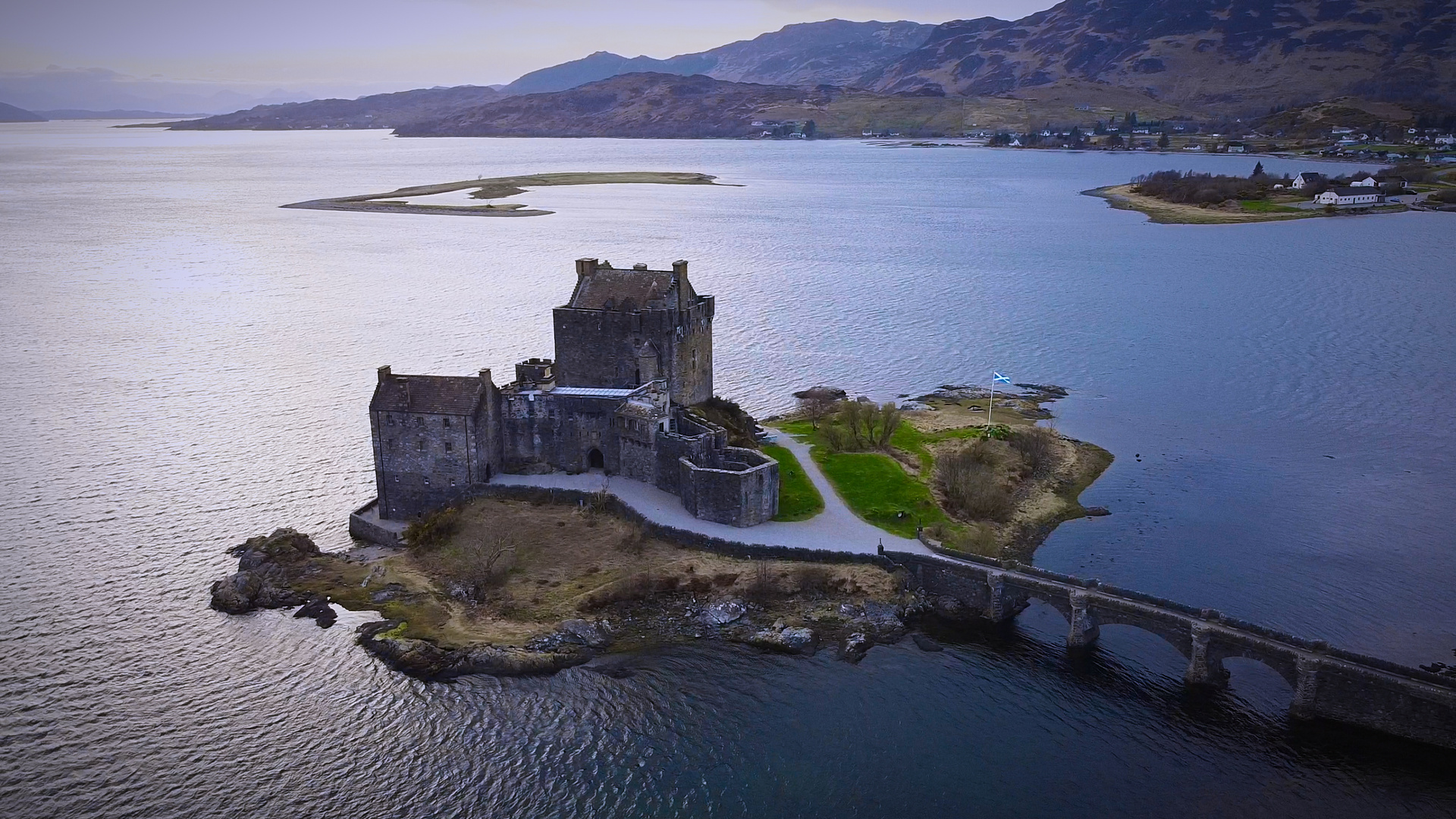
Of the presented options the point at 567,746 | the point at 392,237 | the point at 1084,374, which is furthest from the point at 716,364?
the point at 392,237

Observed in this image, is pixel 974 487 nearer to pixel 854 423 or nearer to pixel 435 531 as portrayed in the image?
pixel 854 423

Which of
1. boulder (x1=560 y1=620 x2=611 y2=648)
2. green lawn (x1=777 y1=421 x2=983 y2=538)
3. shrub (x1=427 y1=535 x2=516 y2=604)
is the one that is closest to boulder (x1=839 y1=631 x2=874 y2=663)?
green lawn (x1=777 y1=421 x2=983 y2=538)

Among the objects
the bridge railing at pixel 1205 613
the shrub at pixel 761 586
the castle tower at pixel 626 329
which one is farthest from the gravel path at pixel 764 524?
the castle tower at pixel 626 329

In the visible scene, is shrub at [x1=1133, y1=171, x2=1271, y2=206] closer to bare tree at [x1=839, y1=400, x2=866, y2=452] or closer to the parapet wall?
bare tree at [x1=839, y1=400, x2=866, y2=452]

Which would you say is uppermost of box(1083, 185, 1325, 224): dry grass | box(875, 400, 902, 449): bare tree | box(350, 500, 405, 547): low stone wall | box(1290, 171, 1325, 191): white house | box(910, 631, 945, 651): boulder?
box(1290, 171, 1325, 191): white house

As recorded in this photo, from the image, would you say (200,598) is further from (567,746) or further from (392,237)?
(392,237)

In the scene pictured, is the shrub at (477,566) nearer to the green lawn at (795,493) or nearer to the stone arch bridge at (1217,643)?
the green lawn at (795,493)
